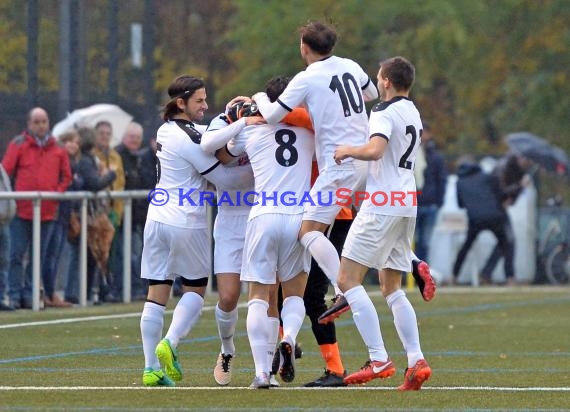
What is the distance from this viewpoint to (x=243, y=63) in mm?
41250

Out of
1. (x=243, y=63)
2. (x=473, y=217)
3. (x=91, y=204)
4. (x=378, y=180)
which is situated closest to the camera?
(x=378, y=180)

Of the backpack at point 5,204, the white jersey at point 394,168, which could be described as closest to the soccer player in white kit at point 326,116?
the white jersey at point 394,168

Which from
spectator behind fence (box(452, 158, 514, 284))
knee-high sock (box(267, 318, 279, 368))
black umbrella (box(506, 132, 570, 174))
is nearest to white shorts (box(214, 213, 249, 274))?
knee-high sock (box(267, 318, 279, 368))

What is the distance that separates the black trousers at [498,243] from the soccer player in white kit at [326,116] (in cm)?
1542

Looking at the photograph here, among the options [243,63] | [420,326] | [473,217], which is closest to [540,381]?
[420,326]

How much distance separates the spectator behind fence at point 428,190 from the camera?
2477 cm

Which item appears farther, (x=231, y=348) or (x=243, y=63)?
(x=243, y=63)

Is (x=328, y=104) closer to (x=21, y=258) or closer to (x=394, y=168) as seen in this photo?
(x=394, y=168)

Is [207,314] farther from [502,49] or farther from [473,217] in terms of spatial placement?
[502,49]

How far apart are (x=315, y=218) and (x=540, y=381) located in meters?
1.81

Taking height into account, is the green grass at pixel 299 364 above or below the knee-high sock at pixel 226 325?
below

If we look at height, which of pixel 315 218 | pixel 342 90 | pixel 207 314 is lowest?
pixel 207 314

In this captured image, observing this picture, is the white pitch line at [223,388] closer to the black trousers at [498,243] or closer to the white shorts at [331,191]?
the white shorts at [331,191]

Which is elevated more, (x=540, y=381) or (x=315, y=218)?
(x=315, y=218)
